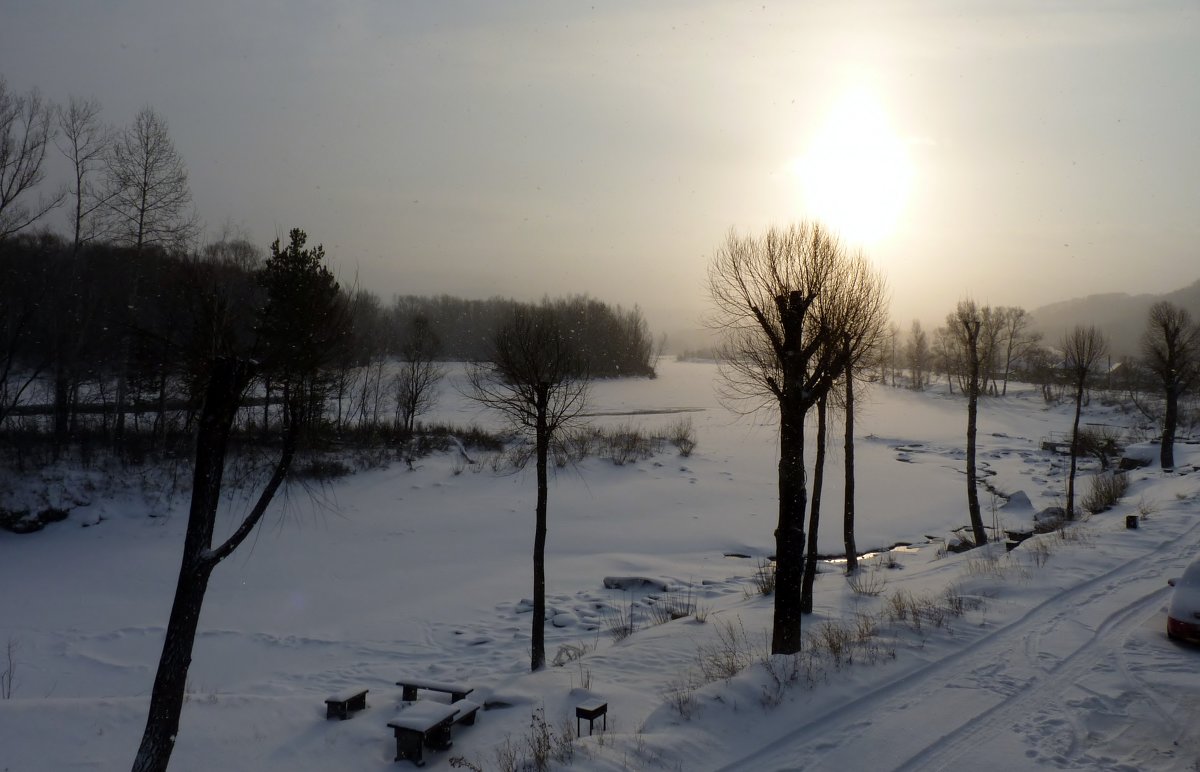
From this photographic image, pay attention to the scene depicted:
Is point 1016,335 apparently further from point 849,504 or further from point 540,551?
point 540,551

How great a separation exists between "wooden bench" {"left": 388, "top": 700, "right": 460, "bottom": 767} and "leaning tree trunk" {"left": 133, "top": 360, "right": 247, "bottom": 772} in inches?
99.5

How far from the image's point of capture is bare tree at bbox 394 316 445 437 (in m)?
36.2

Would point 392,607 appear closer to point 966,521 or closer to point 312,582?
point 312,582

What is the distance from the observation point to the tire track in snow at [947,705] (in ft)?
21.8

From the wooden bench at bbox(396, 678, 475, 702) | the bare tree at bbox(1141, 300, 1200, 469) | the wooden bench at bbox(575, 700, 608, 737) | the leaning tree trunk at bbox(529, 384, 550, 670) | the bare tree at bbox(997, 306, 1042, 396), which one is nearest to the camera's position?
the wooden bench at bbox(575, 700, 608, 737)

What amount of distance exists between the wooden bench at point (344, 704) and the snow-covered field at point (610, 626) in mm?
231

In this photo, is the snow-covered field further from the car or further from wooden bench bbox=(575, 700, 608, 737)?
wooden bench bbox=(575, 700, 608, 737)

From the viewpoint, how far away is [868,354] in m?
14.8

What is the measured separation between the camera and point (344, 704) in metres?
9.78

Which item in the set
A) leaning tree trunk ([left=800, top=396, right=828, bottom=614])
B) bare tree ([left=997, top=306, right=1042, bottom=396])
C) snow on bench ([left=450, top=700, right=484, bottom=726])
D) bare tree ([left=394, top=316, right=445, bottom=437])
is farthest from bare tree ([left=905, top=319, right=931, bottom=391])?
snow on bench ([left=450, top=700, right=484, bottom=726])

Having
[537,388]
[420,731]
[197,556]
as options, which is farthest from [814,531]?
[197,556]

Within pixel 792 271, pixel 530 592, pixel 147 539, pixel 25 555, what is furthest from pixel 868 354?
pixel 25 555

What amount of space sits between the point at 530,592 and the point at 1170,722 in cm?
1499

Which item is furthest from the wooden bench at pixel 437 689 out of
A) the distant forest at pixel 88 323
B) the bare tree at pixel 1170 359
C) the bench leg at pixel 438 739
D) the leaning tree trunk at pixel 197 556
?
the bare tree at pixel 1170 359
